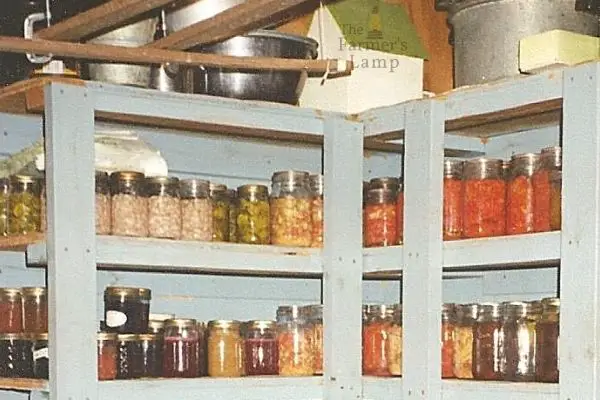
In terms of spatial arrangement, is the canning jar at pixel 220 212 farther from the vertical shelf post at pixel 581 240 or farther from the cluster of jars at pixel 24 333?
the vertical shelf post at pixel 581 240

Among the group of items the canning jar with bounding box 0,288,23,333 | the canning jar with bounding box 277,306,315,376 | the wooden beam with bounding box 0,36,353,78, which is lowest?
the canning jar with bounding box 277,306,315,376

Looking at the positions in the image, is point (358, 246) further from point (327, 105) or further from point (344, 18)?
point (344, 18)

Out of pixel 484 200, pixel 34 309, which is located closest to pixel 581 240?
pixel 484 200

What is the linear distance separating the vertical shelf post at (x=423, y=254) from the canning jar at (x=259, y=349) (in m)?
0.28

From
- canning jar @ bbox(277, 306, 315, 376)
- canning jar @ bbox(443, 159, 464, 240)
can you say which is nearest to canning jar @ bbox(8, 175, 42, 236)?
canning jar @ bbox(277, 306, 315, 376)

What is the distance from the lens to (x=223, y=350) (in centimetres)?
206

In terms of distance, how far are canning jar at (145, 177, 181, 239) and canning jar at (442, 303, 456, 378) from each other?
547 millimetres

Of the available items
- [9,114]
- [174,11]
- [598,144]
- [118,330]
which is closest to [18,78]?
[9,114]

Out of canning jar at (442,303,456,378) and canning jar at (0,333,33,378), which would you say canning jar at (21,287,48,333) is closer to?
canning jar at (0,333,33,378)

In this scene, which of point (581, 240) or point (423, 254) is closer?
point (581, 240)

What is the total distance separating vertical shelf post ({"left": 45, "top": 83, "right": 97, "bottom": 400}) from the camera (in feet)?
5.97

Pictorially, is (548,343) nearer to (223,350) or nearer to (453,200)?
(453,200)

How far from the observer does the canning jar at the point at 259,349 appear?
82.8 inches

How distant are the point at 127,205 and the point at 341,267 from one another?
1.58 ft
